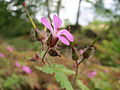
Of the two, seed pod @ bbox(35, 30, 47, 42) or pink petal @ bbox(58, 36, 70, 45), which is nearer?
pink petal @ bbox(58, 36, 70, 45)

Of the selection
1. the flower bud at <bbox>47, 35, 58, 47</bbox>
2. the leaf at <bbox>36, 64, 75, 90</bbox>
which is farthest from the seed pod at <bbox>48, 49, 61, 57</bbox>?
the leaf at <bbox>36, 64, 75, 90</bbox>

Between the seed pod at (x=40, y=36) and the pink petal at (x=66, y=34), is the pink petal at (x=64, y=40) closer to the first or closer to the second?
the pink petal at (x=66, y=34)

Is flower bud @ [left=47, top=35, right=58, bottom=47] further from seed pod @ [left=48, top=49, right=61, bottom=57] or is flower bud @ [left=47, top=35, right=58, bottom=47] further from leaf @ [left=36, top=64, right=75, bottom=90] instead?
leaf @ [left=36, top=64, right=75, bottom=90]

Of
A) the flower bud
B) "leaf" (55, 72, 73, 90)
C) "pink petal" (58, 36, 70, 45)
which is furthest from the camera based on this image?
"leaf" (55, 72, 73, 90)

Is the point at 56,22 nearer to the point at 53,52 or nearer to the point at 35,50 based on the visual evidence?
the point at 53,52

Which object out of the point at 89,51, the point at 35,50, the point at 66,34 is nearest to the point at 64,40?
the point at 66,34

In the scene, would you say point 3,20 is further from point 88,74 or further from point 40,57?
point 88,74

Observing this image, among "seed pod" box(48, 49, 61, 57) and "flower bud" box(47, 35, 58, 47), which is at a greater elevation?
"flower bud" box(47, 35, 58, 47)

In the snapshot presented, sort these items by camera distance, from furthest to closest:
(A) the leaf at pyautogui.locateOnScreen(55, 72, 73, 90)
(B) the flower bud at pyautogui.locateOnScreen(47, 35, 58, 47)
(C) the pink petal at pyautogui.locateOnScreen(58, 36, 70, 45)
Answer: (A) the leaf at pyautogui.locateOnScreen(55, 72, 73, 90), (B) the flower bud at pyautogui.locateOnScreen(47, 35, 58, 47), (C) the pink petal at pyautogui.locateOnScreen(58, 36, 70, 45)

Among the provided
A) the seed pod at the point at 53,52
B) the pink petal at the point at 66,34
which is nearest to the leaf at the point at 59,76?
the seed pod at the point at 53,52

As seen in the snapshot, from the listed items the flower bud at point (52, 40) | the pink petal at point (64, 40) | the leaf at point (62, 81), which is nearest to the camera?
the pink petal at point (64, 40)

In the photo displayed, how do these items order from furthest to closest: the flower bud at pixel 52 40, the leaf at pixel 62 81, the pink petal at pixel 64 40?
the leaf at pixel 62 81 < the flower bud at pixel 52 40 < the pink petal at pixel 64 40

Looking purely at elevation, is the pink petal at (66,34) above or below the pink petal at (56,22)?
below
